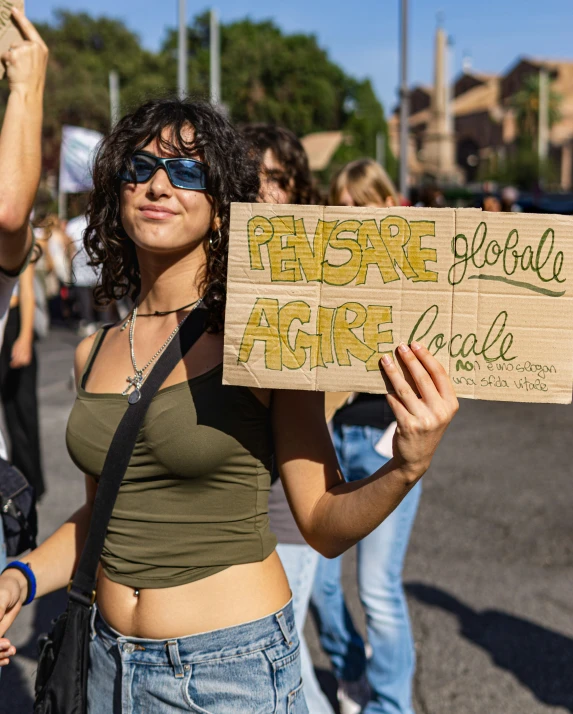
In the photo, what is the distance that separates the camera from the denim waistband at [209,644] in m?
1.80

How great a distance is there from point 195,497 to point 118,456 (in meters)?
0.18

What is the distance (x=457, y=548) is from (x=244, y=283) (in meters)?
3.66

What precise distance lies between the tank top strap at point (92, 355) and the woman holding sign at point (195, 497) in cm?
9

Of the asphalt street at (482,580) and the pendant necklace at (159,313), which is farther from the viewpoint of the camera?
the asphalt street at (482,580)

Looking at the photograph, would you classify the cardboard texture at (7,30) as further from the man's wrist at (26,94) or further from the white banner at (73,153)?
the white banner at (73,153)

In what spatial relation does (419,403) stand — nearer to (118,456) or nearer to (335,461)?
(335,461)

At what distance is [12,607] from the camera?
1.91 m

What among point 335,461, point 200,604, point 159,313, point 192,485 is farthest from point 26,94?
point 200,604

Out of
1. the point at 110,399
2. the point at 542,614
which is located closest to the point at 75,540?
the point at 110,399

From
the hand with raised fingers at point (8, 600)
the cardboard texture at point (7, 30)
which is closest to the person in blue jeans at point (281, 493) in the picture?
the cardboard texture at point (7, 30)

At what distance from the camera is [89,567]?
191 cm

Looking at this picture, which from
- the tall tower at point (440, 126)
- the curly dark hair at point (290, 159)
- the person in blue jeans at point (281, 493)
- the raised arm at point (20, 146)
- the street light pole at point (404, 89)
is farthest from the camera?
the tall tower at point (440, 126)

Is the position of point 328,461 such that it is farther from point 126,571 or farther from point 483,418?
point 483,418

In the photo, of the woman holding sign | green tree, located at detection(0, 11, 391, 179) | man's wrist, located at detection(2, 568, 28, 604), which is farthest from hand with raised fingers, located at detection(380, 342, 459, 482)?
green tree, located at detection(0, 11, 391, 179)
